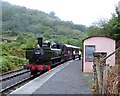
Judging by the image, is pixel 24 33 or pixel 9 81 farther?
pixel 24 33

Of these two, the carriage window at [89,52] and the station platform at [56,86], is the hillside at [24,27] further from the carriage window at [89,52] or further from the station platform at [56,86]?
the station platform at [56,86]

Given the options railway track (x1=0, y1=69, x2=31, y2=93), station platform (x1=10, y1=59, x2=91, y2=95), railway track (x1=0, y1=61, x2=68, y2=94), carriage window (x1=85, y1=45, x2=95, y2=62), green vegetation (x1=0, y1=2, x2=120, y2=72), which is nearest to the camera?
station platform (x1=10, y1=59, x2=91, y2=95)

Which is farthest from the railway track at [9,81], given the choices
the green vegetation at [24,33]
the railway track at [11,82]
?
the green vegetation at [24,33]

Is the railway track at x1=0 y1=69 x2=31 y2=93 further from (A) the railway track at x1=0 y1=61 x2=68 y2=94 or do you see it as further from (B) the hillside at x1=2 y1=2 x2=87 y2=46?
(B) the hillside at x1=2 y1=2 x2=87 y2=46

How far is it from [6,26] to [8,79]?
62.9m

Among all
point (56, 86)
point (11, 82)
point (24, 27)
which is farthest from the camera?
point (24, 27)

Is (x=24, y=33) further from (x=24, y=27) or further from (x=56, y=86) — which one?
(x=56, y=86)

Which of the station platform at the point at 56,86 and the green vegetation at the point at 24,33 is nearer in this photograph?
the station platform at the point at 56,86

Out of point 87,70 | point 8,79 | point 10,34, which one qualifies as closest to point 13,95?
point 8,79

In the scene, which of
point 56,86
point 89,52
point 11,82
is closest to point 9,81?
point 11,82

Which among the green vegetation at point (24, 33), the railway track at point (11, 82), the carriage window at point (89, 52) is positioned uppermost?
the green vegetation at point (24, 33)

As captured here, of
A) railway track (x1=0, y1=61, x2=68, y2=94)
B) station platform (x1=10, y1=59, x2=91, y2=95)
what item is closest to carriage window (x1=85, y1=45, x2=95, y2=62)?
station platform (x1=10, y1=59, x2=91, y2=95)

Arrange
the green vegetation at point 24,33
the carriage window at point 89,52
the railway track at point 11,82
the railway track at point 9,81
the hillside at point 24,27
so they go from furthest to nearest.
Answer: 1. the hillside at point 24,27
2. the green vegetation at point 24,33
3. the carriage window at point 89,52
4. the railway track at point 9,81
5. the railway track at point 11,82

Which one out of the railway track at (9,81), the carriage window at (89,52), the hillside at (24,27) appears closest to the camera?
the railway track at (9,81)
